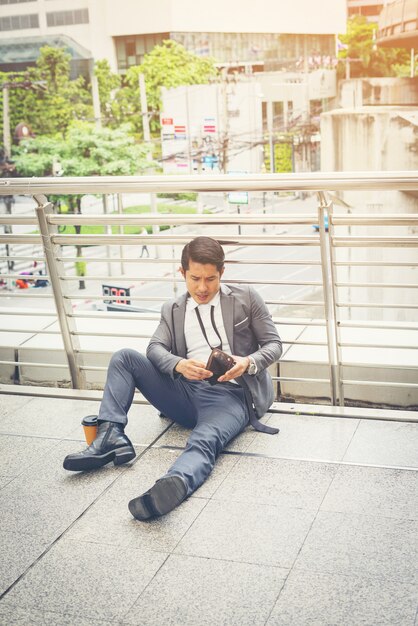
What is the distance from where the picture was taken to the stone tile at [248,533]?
3.16m

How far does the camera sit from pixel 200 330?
427 cm

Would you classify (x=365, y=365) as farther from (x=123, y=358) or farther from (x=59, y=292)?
(x=59, y=292)

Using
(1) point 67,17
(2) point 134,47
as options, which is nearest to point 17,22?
(1) point 67,17

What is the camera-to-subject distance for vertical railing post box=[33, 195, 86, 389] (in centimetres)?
475

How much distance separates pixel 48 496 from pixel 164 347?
3.14 ft

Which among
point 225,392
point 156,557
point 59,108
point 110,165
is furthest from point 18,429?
point 59,108

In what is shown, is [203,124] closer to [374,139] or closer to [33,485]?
[374,139]

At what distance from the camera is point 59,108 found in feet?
180

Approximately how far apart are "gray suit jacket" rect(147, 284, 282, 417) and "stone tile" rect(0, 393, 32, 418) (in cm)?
118

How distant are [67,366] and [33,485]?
58.7 inches

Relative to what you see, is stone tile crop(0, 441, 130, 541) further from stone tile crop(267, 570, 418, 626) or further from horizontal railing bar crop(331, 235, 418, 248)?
horizontal railing bar crop(331, 235, 418, 248)

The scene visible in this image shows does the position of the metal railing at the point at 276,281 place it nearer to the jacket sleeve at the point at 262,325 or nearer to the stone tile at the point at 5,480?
the jacket sleeve at the point at 262,325

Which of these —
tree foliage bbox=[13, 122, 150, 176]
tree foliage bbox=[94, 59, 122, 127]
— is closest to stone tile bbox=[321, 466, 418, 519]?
tree foliage bbox=[13, 122, 150, 176]

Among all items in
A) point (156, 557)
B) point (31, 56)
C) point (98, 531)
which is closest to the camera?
point (156, 557)
